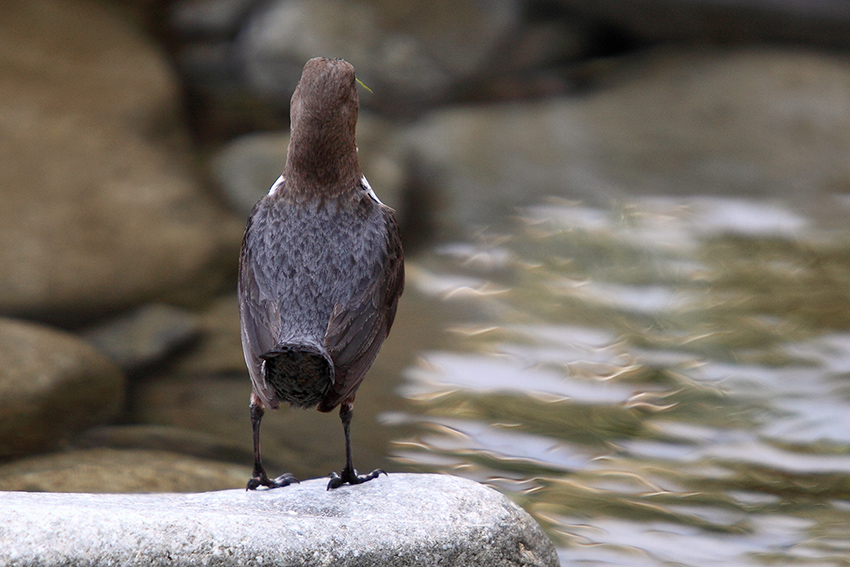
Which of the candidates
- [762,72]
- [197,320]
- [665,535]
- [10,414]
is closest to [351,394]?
[665,535]

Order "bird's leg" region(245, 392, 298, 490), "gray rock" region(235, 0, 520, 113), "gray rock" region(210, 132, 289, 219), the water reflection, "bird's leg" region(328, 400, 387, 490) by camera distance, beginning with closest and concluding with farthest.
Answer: "bird's leg" region(245, 392, 298, 490)
"bird's leg" region(328, 400, 387, 490)
the water reflection
"gray rock" region(210, 132, 289, 219)
"gray rock" region(235, 0, 520, 113)

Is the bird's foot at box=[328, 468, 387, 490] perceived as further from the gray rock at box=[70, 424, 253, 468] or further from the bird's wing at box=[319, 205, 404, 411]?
the gray rock at box=[70, 424, 253, 468]

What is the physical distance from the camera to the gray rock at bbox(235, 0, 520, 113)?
37.4 feet

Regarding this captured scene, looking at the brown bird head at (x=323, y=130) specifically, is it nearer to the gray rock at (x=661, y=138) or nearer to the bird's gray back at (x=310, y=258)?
the bird's gray back at (x=310, y=258)

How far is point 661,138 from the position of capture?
11.1 m

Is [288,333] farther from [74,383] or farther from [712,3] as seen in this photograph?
[712,3]

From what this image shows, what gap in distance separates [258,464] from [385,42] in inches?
329

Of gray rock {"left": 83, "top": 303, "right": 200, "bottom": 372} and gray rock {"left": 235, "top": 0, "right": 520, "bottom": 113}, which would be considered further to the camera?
gray rock {"left": 235, "top": 0, "right": 520, "bottom": 113}

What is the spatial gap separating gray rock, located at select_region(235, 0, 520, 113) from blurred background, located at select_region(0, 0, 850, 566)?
4cm

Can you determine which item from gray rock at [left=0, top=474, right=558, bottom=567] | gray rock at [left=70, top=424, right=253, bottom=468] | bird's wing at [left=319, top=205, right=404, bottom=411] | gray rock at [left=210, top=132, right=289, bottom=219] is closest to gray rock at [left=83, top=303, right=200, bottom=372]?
gray rock at [left=70, top=424, right=253, bottom=468]

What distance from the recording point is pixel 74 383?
6.86 m

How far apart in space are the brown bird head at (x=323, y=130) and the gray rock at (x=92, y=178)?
15.9 feet

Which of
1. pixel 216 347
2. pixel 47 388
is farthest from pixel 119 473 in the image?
pixel 216 347

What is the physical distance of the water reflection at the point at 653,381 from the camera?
5867 millimetres
